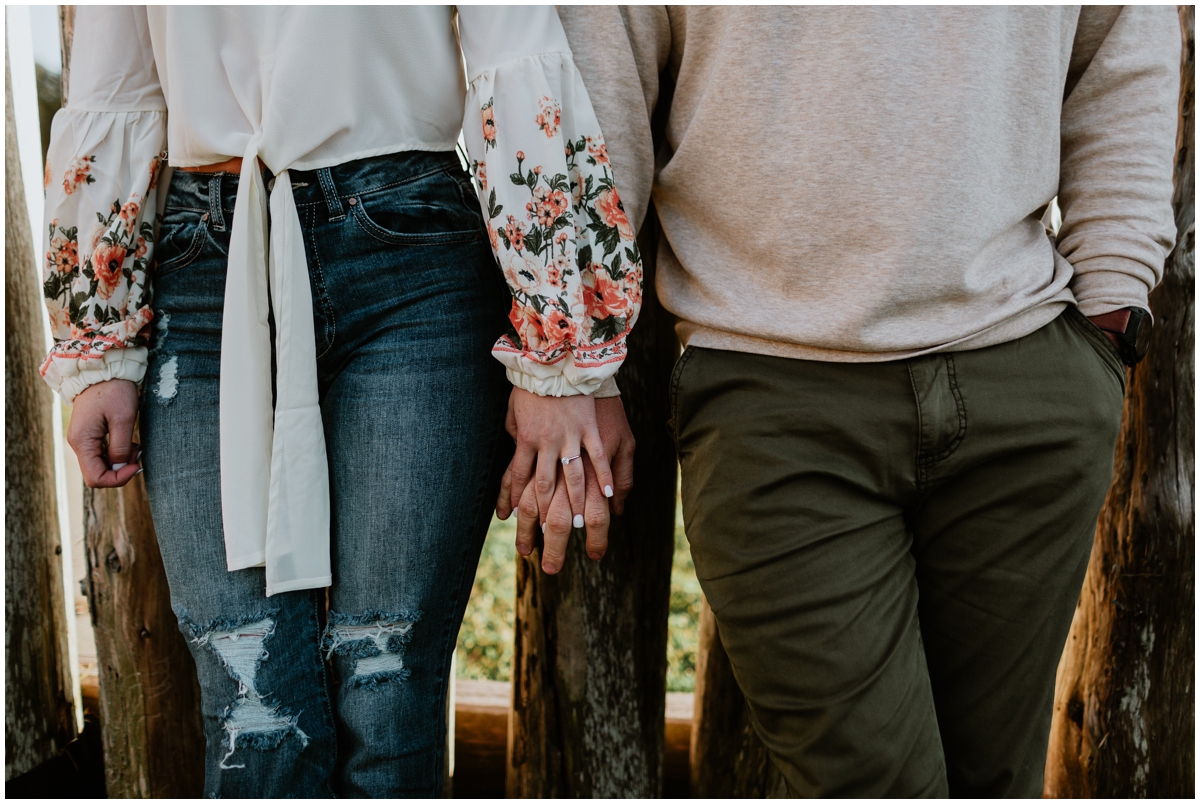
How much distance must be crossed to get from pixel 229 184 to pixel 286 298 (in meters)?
0.21

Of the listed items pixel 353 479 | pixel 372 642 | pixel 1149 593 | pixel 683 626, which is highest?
pixel 353 479

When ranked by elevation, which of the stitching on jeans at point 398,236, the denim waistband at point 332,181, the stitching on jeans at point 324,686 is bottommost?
the stitching on jeans at point 324,686

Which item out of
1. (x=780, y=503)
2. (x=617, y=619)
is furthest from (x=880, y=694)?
(x=617, y=619)

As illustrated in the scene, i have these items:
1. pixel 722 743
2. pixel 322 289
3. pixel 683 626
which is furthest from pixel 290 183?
pixel 683 626

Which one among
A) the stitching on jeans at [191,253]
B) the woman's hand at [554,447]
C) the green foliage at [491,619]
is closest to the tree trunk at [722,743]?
the woman's hand at [554,447]

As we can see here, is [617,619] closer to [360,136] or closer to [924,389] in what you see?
[924,389]

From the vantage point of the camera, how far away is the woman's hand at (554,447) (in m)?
1.18

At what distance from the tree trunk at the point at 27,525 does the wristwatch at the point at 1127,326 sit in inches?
85.8

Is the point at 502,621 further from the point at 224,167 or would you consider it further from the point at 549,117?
the point at 549,117

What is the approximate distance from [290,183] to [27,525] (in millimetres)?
1225

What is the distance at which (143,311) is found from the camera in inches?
48.4

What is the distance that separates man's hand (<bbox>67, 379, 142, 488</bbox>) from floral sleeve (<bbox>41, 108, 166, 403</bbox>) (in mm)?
22

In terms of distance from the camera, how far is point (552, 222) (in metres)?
1.12

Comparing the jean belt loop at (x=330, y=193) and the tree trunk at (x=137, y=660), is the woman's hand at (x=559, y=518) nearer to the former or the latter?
the jean belt loop at (x=330, y=193)
